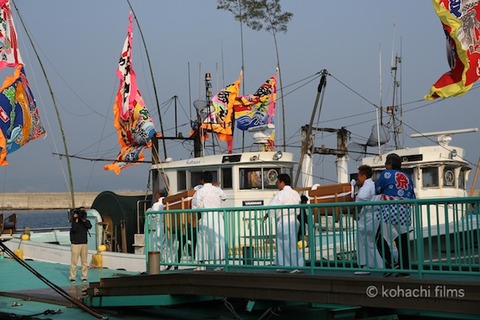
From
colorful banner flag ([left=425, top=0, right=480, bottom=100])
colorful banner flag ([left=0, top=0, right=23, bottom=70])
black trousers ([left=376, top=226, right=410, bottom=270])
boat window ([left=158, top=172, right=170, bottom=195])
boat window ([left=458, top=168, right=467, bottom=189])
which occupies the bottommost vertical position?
black trousers ([left=376, top=226, right=410, bottom=270])

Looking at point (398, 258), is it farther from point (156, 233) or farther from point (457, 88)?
point (156, 233)

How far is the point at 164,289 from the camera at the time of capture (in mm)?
12812

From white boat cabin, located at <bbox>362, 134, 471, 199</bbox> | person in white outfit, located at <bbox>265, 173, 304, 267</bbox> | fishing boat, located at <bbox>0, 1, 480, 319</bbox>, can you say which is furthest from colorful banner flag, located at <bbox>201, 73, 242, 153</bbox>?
person in white outfit, located at <bbox>265, 173, 304, 267</bbox>

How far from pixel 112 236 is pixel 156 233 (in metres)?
10.9

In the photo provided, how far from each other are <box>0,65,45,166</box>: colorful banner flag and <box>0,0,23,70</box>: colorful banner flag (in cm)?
32

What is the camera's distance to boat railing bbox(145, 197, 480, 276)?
9727 millimetres

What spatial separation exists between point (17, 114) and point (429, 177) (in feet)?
40.8

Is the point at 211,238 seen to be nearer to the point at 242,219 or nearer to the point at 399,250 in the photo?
the point at 242,219

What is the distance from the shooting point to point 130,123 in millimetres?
24953

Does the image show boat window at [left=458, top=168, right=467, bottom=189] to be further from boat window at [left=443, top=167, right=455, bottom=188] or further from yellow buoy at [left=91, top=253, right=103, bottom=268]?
yellow buoy at [left=91, top=253, right=103, bottom=268]

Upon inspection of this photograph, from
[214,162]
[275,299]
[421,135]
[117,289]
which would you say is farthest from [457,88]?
[214,162]

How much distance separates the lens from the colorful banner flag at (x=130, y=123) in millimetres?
24672

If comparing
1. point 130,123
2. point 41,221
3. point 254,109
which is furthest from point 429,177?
point 41,221

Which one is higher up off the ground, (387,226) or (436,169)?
(436,169)
